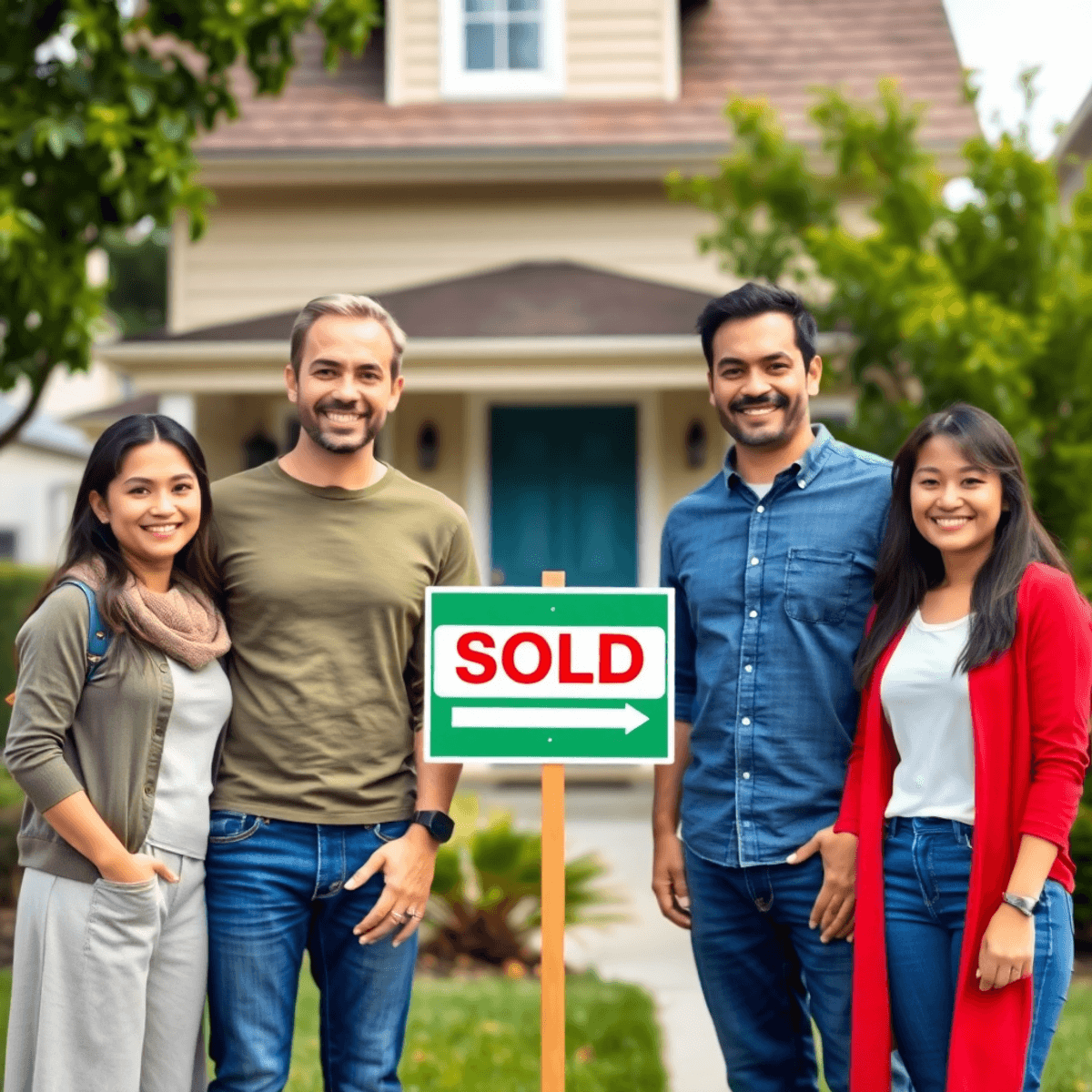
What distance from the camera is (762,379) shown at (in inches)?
112

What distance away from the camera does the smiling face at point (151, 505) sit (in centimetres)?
271

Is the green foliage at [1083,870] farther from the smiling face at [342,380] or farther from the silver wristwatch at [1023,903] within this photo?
the smiling face at [342,380]

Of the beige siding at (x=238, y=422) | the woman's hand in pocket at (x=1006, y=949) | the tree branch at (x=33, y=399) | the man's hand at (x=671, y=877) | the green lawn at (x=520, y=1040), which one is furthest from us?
the beige siding at (x=238, y=422)

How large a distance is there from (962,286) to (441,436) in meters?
4.60

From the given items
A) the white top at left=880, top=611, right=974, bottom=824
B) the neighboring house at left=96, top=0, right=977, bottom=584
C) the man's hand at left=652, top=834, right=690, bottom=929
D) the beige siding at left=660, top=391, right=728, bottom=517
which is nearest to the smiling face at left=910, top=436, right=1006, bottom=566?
the white top at left=880, top=611, right=974, bottom=824

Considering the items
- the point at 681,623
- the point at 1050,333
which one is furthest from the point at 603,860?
the point at 681,623

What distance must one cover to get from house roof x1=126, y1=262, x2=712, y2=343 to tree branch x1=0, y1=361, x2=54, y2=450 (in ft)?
7.35

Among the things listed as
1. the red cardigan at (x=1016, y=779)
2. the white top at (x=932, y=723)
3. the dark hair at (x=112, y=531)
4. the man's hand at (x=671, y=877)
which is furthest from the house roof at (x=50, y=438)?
the red cardigan at (x=1016, y=779)

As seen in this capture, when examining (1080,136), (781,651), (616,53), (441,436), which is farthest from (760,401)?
(1080,136)

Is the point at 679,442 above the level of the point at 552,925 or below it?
above

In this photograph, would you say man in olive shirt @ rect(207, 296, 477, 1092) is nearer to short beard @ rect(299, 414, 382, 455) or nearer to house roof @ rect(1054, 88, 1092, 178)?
short beard @ rect(299, 414, 382, 455)

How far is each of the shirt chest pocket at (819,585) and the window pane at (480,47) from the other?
816cm

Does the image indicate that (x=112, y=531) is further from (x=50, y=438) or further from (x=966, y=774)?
(x=50, y=438)

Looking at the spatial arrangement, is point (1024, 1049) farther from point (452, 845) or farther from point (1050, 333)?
point (1050, 333)
